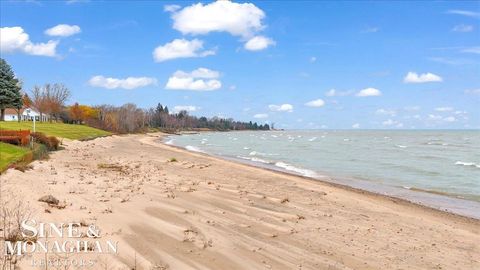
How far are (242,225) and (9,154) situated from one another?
17.3 m

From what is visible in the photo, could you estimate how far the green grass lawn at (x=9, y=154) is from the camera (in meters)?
18.9

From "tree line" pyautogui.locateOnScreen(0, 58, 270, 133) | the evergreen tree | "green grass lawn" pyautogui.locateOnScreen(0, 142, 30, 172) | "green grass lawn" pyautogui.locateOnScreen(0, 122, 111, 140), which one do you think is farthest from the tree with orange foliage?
"green grass lawn" pyautogui.locateOnScreen(0, 142, 30, 172)

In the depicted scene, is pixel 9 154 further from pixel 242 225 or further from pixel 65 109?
pixel 65 109

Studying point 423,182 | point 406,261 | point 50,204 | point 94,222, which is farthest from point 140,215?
point 423,182

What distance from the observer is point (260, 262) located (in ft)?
26.3

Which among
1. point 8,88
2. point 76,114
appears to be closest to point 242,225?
point 8,88

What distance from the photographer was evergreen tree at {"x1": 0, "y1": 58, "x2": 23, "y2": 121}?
6247 centimetres

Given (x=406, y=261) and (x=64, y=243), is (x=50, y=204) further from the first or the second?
(x=406, y=261)

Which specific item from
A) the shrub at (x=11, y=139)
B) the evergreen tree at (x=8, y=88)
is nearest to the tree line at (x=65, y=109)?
the evergreen tree at (x=8, y=88)

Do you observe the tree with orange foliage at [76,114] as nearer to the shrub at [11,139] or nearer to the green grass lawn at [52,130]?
the green grass lawn at [52,130]

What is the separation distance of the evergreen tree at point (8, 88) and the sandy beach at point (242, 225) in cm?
5249

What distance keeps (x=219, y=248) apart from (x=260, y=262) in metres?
1.01

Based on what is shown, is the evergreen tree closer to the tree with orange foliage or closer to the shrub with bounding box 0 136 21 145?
the shrub with bounding box 0 136 21 145

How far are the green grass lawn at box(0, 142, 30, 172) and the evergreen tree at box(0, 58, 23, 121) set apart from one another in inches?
1715
